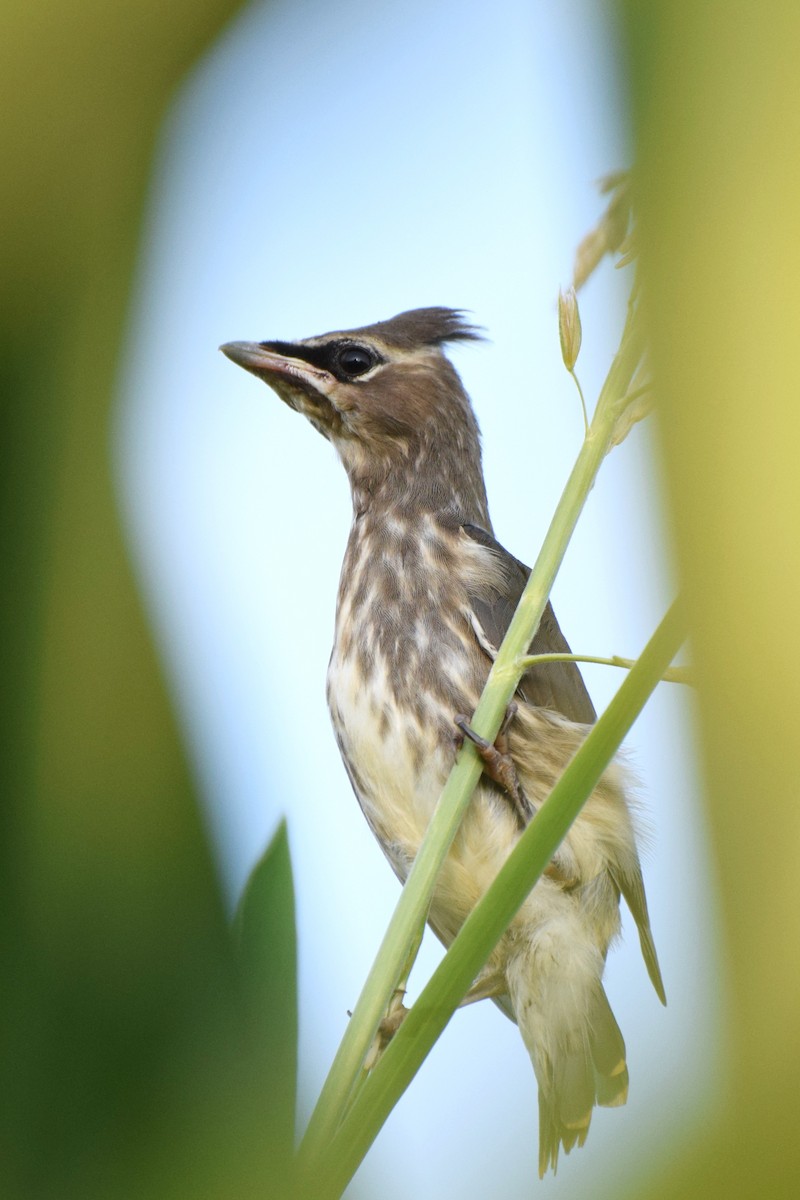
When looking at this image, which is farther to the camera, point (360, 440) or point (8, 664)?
point (360, 440)

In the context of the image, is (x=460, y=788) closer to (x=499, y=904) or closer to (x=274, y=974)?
(x=499, y=904)

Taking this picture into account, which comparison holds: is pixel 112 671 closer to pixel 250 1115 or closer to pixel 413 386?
pixel 250 1115

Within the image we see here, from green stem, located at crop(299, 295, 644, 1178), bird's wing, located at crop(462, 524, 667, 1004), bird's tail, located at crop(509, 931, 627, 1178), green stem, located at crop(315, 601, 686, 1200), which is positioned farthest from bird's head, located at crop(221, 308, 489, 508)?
green stem, located at crop(315, 601, 686, 1200)

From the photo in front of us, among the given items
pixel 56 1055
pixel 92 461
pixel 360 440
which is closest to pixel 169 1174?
pixel 56 1055

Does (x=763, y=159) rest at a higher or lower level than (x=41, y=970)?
higher

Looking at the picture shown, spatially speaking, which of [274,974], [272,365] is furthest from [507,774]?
[274,974]

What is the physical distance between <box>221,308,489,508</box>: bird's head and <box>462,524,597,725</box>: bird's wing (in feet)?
1.85

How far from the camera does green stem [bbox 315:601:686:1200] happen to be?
1.91 feet

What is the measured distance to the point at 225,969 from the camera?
1.01 ft

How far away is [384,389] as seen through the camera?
330cm

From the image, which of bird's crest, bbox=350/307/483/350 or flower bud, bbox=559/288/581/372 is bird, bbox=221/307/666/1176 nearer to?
bird's crest, bbox=350/307/483/350

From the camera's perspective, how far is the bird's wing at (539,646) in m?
2.69

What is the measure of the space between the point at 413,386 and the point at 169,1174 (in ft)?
10.5

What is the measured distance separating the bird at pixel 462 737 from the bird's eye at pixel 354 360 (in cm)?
1
